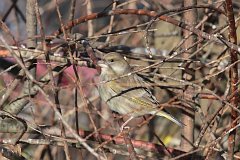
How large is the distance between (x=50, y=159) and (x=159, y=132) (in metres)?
1.39

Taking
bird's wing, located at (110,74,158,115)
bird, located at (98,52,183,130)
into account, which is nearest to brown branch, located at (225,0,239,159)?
bird, located at (98,52,183,130)

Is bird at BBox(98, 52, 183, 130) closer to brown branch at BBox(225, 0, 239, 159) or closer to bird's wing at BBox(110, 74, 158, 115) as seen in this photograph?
bird's wing at BBox(110, 74, 158, 115)

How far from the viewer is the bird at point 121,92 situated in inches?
209

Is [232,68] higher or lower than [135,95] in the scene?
lower

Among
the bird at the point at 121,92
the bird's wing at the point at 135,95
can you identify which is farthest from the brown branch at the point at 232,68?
the bird's wing at the point at 135,95

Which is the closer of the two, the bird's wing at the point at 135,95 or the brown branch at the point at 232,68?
the brown branch at the point at 232,68

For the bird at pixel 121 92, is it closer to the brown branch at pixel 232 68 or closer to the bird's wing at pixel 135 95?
the bird's wing at pixel 135 95

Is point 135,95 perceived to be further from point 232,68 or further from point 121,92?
point 232,68

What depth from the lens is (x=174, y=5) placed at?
6.79m

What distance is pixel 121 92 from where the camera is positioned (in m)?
5.51

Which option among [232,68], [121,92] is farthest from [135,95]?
[232,68]

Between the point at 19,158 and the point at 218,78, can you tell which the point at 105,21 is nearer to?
the point at 218,78

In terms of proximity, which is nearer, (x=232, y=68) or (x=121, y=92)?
(x=232, y=68)

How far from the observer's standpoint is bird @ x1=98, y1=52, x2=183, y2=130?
5301mm
